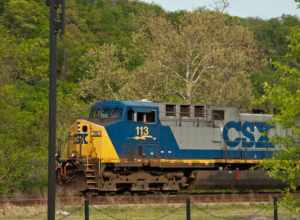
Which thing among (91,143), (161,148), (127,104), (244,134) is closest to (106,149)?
(91,143)

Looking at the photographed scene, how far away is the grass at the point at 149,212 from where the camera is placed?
19172 millimetres

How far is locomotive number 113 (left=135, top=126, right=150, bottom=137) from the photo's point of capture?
2501cm

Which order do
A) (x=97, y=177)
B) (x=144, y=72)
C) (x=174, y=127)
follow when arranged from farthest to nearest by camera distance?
(x=144, y=72), (x=174, y=127), (x=97, y=177)

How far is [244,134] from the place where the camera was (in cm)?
2733

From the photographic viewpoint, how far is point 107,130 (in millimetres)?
24453

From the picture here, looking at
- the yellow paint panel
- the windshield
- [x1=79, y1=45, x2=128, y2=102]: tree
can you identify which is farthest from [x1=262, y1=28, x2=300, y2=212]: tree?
[x1=79, y1=45, x2=128, y2=102]: tree

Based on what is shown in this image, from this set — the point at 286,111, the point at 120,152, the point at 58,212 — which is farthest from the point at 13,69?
the point at 286,111

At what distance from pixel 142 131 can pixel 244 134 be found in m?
4.85

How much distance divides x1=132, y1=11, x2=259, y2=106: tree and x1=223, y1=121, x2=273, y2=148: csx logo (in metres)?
13.1

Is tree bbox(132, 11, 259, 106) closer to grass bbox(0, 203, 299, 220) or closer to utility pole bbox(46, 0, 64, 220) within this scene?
grass bbox(0, 203, 299, 220)

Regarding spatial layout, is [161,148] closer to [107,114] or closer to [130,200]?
[107,114]

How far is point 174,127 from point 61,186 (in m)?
5.06

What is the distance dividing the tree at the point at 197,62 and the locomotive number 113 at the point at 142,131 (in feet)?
51.2

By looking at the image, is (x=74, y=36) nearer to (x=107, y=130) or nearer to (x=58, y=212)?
(x=107, y=130)
